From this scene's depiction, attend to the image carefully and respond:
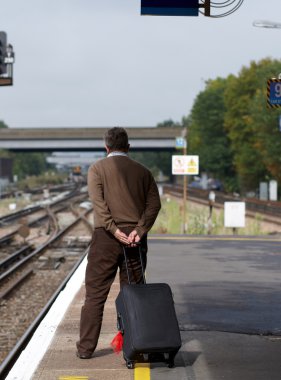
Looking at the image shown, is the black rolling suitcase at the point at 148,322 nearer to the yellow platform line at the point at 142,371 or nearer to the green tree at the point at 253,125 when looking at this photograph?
the yellow platform line at the point at 142,371

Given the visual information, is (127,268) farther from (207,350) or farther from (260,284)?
(260,284)

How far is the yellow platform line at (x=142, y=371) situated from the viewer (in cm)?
598

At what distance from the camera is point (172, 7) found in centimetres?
758

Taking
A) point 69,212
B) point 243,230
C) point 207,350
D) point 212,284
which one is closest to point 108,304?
point 212,284

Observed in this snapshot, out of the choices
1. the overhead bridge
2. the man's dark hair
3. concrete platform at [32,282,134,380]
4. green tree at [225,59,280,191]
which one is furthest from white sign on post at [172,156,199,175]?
the overhead bridge

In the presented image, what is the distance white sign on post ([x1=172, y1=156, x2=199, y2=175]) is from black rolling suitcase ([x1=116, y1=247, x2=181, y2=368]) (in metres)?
17.5

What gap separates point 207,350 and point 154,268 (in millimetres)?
6117

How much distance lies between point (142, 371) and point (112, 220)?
4.00ft

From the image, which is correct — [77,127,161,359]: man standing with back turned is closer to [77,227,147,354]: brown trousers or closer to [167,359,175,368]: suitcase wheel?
[77,227,147,354]: brown trousers

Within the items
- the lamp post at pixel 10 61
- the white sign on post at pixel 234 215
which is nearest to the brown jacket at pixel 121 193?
the white sign on post at pixel 234 215

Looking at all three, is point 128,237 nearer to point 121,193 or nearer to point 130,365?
point 121,193

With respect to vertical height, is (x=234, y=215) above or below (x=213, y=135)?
below

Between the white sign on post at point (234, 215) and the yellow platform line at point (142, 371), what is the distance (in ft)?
53.5

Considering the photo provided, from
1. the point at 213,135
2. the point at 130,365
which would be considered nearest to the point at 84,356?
the point at 130,365
